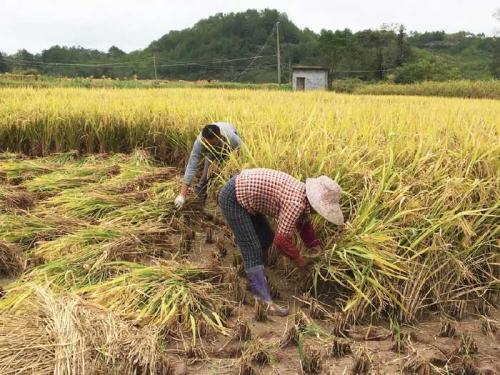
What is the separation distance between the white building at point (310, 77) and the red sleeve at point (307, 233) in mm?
24729

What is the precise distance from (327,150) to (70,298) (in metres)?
1.99

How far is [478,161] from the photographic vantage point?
316cm

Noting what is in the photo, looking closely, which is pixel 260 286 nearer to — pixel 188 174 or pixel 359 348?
pixel 359 348

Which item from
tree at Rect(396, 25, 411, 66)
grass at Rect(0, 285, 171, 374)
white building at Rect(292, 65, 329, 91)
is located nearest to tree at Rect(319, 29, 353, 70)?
tree at Rect(396, 25, 411, 66)

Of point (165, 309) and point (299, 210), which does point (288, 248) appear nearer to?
point (299, 210)

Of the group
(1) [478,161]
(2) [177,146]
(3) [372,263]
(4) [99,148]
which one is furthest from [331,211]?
(4) [99,148]

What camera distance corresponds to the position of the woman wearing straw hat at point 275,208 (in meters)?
2.56

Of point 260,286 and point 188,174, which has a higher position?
point 188,174

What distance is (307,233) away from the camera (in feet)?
9.22

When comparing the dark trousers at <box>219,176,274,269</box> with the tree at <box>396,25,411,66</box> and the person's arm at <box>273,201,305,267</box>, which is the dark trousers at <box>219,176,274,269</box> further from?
the tree at <box>396,25,411,66</box>

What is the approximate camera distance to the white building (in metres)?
26.8

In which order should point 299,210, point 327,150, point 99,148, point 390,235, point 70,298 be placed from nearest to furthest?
point 70,298 < point 299,210 < point 390,235 < point 327,150 < point 99,148

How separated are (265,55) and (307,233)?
52202 mm

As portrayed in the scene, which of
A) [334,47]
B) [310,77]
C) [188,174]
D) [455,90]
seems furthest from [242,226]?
[334,47]
